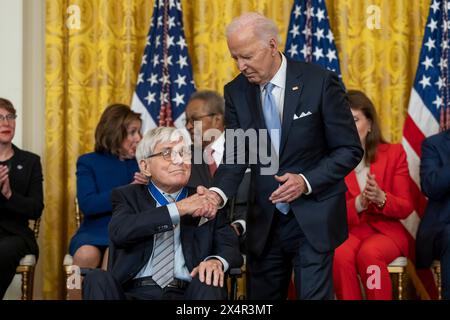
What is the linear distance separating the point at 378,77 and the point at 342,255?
1.79 metres

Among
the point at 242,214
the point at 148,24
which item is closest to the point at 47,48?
the point at 148,24

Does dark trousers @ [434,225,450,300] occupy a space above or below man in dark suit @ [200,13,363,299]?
below

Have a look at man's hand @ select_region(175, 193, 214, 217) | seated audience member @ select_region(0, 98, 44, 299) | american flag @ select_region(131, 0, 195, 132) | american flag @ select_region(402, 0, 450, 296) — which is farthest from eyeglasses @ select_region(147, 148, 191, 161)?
american flag @ select_region(402, 0, 450, 296)

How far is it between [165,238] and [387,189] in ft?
6.86

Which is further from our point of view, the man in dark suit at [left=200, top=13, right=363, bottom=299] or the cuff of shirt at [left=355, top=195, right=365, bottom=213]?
the cuff of shirt at [left=355, top=195, right=365, bottom=213]

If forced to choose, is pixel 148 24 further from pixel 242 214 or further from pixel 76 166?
pixel 242 214

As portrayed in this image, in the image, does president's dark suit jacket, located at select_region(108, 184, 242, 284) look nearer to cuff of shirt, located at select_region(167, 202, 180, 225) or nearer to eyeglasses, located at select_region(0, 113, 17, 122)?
cuff of shirt, located at select_region(167, 202, 180, 225)

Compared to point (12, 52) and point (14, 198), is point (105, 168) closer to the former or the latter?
point (14, 198)

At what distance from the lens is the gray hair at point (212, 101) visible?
5641 mm

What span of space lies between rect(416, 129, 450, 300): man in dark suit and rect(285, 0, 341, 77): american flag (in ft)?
4.13

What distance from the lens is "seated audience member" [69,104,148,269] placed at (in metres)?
5.64

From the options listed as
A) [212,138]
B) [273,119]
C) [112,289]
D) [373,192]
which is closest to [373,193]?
[373,192]

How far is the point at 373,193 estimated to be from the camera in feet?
16.8

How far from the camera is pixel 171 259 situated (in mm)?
3920
